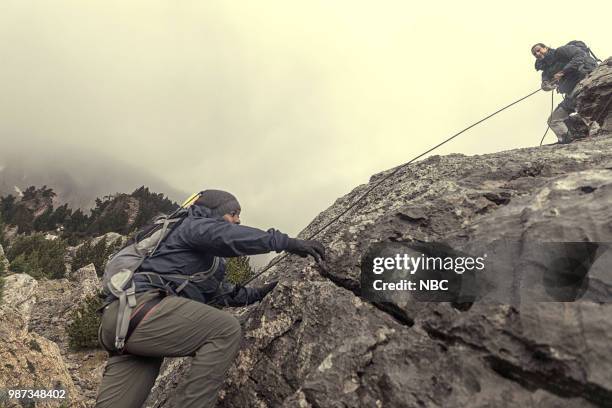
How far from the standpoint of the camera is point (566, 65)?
34.0 feet

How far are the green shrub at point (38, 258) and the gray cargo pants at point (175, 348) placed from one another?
69.2ft

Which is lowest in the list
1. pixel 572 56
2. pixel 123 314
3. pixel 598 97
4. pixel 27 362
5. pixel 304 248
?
pixel 27 362

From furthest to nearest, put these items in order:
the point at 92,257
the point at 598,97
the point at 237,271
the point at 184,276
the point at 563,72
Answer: the point at 92,257 → the point at 237,271 → the point at 563,72 → the point at 598,97 → the point at 184,276

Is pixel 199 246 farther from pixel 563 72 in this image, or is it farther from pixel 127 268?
Result: pixel 563 72

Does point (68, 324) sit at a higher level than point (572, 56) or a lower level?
lower

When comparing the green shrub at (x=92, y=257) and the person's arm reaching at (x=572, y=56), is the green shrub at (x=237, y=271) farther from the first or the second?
the green shrub at (x=92, y=257)

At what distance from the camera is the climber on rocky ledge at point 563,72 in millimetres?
10273

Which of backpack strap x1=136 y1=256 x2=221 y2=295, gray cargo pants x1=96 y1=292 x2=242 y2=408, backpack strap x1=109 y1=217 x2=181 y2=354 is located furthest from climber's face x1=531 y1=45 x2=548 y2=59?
backpack strap x1=109 y1=217 x2=181 y2=354

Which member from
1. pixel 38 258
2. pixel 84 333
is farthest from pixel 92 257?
pixel 84 333

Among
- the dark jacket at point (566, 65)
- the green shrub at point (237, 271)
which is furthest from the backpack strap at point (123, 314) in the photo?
the dark jacket at point (566, 65)

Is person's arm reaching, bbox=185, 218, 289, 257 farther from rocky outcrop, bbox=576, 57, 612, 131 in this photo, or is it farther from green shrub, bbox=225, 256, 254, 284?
green shrub, bbox=225, 256, 254, 284

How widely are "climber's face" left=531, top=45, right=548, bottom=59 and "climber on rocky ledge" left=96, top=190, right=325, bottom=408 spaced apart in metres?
11.1

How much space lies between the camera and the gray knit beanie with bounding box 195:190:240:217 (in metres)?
4.40

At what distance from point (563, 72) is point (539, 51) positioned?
50.4 inches
